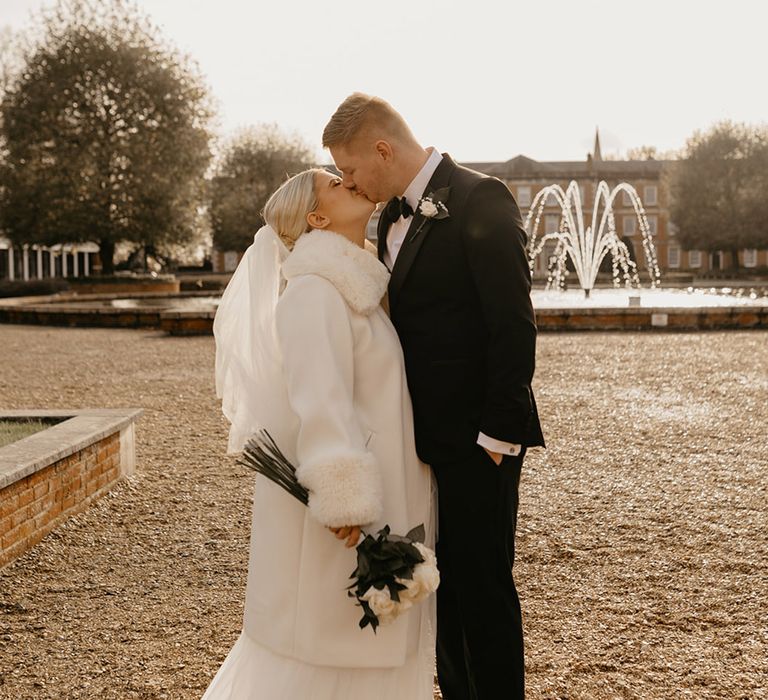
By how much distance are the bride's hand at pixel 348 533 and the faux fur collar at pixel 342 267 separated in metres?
0.61

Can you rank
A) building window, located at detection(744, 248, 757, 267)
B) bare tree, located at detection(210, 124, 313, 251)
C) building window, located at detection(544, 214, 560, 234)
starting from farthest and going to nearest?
1. building window, located at detection(544, 214, 560, 234)
2. building window, located at detection(744, 248, 757, 267)
3. bare tree, located at detection(210, 124, 313, 251)

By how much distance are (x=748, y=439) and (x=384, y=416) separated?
5982 mm

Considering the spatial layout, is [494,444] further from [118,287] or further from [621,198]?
[621,198]

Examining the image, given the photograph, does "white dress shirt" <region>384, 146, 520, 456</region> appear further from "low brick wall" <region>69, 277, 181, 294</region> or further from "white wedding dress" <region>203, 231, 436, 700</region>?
"low brick wall" <region>69, 277, 181, 294</region>

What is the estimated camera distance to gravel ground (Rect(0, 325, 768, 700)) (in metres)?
3.58

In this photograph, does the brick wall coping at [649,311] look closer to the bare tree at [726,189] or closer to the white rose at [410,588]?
the white rose at [410,588]

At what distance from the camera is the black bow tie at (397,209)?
3.08 metres

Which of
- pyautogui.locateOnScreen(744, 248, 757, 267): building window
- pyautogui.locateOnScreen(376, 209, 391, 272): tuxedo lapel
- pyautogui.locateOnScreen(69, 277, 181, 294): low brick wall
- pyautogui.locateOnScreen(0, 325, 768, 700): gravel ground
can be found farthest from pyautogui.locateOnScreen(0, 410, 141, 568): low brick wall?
pyautogui.locateOnScreen(744, 248, 757, 267): building window

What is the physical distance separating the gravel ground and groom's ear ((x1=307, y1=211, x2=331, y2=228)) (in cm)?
173

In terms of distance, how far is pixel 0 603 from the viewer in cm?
437

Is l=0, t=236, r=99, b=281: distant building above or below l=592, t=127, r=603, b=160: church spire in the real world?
below

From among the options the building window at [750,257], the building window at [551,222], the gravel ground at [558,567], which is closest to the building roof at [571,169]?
the building window at [551,222]

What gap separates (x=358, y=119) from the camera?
2.94 meters

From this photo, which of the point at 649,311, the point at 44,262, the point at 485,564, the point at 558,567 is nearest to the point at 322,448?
the point at 485,564
